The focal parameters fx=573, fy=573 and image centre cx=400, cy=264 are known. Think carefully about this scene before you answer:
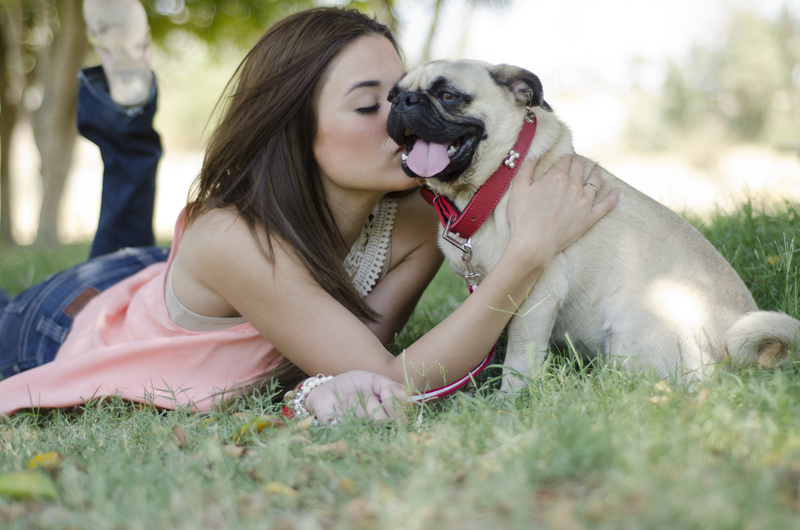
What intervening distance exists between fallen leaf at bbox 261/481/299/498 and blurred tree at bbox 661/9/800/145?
22.4 metres

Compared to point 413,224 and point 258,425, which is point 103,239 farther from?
point 258,425

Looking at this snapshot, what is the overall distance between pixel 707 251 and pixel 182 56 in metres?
11.6

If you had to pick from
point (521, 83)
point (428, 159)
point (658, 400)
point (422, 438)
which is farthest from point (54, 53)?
point (658, 400)

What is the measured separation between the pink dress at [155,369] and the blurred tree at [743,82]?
21470mm

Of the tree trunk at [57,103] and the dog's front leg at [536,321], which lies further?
the tree trunk at [57,103]

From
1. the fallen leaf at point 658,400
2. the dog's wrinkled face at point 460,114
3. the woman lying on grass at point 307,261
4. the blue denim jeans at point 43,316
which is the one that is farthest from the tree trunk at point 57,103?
the fallen leaf at point 658,400

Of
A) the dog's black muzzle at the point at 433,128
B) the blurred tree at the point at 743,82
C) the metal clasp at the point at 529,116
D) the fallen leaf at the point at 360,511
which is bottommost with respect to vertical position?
→ the fallen leaf at the point at 360,511

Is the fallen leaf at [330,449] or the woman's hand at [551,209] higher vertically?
the woman's hand at [551,209]

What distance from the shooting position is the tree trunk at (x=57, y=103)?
7320mm

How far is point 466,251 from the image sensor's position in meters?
2.54

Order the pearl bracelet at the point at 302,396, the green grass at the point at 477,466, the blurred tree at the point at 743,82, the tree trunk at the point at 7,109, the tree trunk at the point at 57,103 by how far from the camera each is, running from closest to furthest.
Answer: the green grass at the point at 477,466 → the pearl bracelet at the point at 302,396 → the tree trunk at the point at 57,103 → the tree trunk at the point at 7,109 → the blurred tree at the point at 743,82

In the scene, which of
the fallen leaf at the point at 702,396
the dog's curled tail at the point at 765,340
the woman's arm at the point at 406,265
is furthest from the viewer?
the woman's arm at the point at 406,265

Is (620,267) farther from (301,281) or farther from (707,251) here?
(301,281)

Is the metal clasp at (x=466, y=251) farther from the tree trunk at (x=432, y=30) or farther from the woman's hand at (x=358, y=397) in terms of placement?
the tree trunk at (x=432, y=30)
